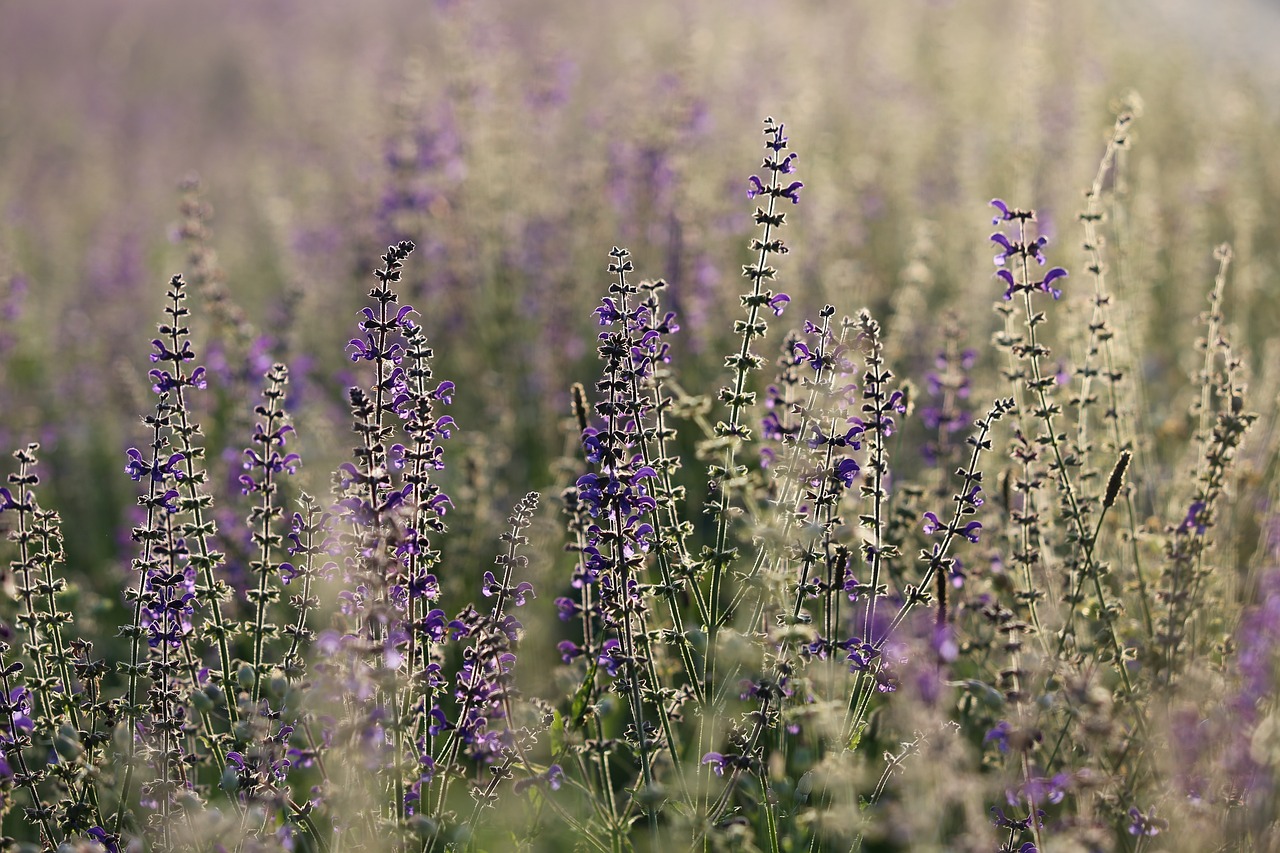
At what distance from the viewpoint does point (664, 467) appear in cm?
275

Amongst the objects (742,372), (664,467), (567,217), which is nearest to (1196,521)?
(742,372)

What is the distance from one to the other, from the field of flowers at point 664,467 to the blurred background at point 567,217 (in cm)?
6

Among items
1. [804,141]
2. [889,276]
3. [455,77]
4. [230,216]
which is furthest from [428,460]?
[230,216]

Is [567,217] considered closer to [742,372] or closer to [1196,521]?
[742,372]

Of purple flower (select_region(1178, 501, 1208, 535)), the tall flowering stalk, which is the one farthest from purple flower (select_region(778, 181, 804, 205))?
purple flower (select_region(1178, 501, 1208, 535))

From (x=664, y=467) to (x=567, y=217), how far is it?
4.88m

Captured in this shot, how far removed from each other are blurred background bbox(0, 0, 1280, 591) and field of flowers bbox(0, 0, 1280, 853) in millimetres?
57

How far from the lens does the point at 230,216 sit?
41.2 feet

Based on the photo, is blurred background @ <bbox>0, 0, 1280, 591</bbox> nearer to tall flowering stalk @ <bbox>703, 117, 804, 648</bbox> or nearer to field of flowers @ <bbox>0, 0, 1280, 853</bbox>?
field of flowers @ <bbox>0, 0, 1280, 853</bbox>

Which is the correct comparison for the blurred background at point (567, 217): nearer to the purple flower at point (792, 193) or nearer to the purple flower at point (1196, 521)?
the purple flower at point (1196, 521)

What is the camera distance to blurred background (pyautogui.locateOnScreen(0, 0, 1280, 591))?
6.20 metres

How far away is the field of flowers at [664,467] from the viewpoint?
2.64 metres

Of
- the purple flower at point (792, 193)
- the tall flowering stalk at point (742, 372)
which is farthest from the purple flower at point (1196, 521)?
the purple flower at point (792, 193)

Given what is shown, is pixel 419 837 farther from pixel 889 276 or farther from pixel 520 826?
pixel 889 276
